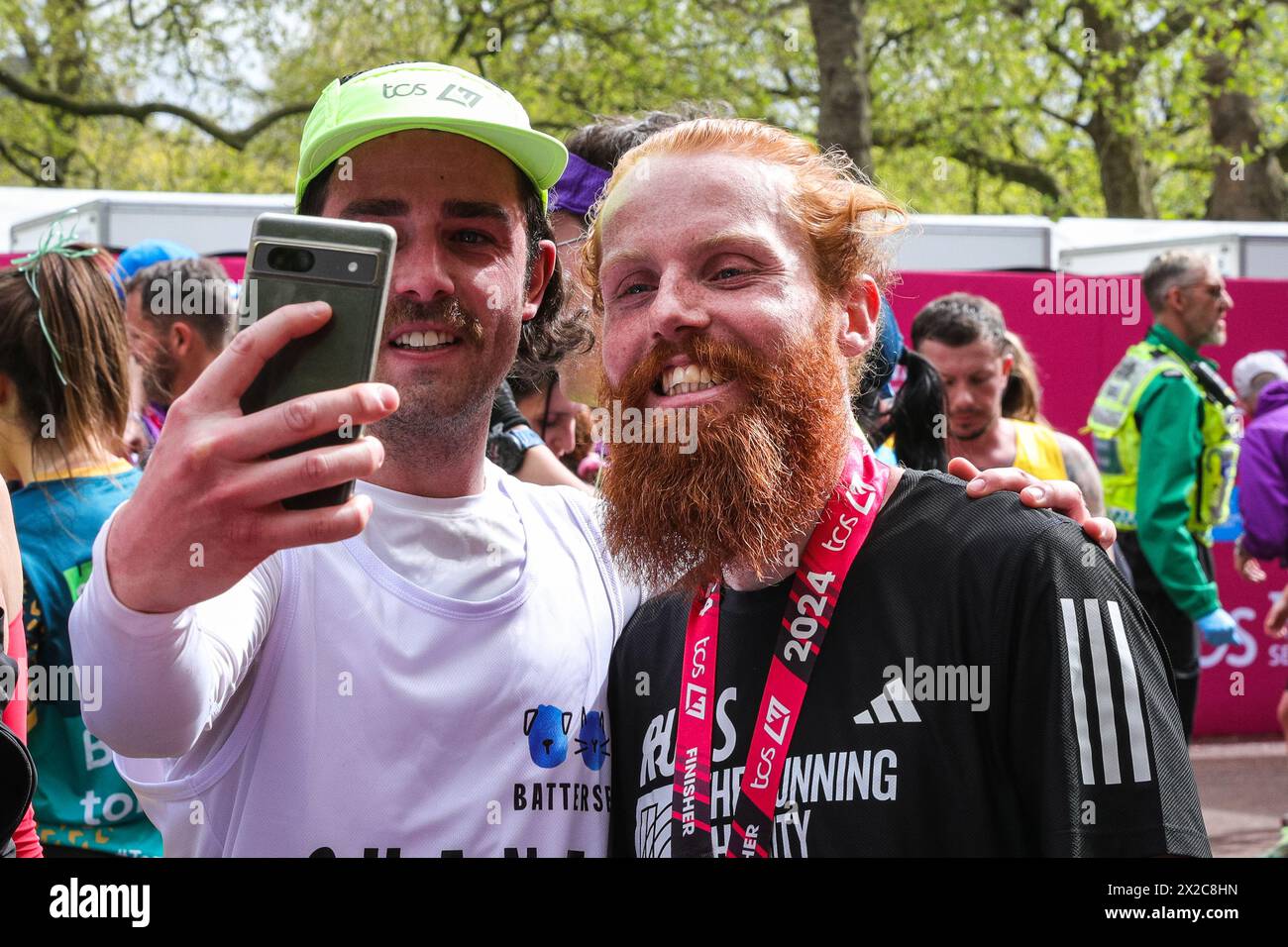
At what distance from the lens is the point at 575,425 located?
5012mm

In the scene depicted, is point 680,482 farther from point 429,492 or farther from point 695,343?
point 429,492

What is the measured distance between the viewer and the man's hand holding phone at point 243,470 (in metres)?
1.34

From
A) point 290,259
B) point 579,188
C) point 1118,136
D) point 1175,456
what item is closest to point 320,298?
point 290,259

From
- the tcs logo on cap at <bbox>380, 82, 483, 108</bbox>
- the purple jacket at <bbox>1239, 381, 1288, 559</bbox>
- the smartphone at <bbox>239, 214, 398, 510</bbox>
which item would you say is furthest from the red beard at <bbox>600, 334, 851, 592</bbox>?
the purple jacket at <bbox>1239, 381, 1288, 559</bbox>

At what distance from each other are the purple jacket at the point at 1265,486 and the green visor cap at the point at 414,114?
5120mm

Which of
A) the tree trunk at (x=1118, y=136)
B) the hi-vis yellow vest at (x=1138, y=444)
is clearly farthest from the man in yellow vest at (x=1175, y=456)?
Result: the tree trunk at (x=1118, y=136)

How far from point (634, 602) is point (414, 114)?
930mm

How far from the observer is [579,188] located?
3.58 m

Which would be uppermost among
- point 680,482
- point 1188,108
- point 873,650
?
point 1188,108

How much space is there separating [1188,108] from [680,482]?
16612 millimetres

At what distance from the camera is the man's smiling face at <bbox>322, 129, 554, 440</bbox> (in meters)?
2.11

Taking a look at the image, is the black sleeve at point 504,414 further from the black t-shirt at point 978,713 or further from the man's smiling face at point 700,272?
the black t-shirt at point 978,713

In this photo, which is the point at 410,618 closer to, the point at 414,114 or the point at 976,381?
the point at 414,114
